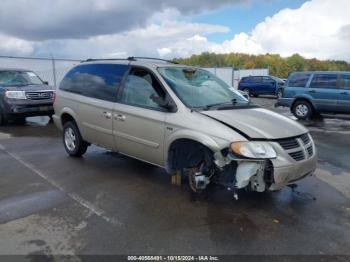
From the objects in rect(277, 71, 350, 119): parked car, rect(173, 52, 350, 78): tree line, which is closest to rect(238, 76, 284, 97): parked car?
rect(277, 71, 350, 119): parked car

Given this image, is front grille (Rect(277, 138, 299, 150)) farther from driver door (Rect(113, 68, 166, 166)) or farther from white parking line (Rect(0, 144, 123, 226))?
white parking line (Rect(0, 144, 123, 226))

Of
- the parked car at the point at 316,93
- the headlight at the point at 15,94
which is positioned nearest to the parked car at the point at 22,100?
the headlight at the point at 15,94

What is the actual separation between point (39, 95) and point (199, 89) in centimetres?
729

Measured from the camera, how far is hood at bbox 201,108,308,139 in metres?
4.21

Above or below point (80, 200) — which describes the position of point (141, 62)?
above

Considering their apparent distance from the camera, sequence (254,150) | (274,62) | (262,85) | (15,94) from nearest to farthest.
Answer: (254,150), (15,94), (262,85), (274,62)

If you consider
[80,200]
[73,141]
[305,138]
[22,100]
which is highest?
[305,138]

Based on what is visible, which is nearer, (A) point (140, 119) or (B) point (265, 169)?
(B) point (265, 169)

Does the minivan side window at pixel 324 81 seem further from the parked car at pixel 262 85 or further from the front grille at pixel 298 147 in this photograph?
the parked car at pixel 262 85

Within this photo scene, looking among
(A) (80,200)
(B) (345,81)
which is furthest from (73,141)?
(B) (345,81)

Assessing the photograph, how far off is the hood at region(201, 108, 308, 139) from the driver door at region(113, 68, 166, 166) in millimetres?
788

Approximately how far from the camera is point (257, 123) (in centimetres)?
441

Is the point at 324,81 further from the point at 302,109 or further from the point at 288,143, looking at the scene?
the point at 288,143

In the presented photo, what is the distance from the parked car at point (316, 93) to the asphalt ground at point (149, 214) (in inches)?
260
